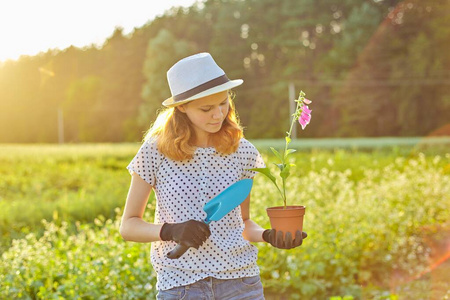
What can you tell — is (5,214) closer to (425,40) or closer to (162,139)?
(162,139)

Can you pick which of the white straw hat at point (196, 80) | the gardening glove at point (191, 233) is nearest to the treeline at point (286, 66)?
the white straw hat at point (196, 80)

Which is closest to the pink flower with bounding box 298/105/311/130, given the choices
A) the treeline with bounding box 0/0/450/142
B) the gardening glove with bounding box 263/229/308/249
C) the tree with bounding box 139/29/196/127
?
the gardening glove with bounding box 263/229/308/249

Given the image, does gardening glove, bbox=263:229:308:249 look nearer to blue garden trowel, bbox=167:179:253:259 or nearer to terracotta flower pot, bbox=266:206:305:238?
terracotta flower pot, bbox=266:206:305:238

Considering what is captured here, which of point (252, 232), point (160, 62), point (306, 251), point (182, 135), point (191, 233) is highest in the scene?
point (160, 62)

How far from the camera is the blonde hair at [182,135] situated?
7.89 ft

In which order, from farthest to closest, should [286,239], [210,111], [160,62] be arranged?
[160,62], [210,111], [286,239]

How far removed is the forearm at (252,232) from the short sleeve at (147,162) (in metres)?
0.41

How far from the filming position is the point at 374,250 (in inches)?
222

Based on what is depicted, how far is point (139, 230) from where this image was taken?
7.61 feet

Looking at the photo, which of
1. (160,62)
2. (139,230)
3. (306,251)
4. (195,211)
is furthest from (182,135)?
(160,62)

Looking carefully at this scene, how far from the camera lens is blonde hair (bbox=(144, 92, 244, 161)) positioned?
241cm

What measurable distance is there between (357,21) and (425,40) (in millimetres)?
4152

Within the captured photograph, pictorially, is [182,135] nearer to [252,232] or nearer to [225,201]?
[225,201]

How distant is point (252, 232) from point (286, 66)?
4068 centimetres
